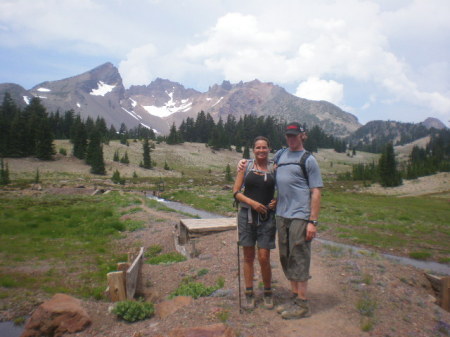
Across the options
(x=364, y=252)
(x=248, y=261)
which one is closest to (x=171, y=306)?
(x=248, y=261)

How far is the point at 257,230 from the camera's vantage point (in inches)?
248

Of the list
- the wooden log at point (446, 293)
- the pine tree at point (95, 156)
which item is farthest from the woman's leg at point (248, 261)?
the pine tree at point (95, 156)

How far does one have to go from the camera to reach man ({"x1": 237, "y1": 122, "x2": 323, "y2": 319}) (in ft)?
19.2

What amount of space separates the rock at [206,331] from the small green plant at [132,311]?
72.4 inches

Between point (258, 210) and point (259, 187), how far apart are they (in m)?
0.45

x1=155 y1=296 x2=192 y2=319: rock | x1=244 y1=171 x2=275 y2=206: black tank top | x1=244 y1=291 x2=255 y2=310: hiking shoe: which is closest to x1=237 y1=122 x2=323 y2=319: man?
x1=244 y1=171 x2=275 y2=206: black tank top

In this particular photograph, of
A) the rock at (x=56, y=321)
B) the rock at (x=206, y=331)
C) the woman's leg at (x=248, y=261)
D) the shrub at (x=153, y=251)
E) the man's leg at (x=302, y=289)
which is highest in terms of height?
the woman's leg at (x=248, y=261)

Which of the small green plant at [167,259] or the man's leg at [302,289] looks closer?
the man's leg at [302,289]

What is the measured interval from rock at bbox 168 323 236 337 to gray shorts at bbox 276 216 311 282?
162 centimetres

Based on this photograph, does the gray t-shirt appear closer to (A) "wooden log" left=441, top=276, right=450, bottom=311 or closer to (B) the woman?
(B) the woman

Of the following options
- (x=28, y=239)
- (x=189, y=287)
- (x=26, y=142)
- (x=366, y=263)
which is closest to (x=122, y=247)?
(x=28, y=239)

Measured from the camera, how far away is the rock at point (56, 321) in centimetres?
650

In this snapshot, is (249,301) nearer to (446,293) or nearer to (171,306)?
(171,306)

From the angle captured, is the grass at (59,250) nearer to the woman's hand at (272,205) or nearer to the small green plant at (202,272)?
the small green plant at (202,272)
